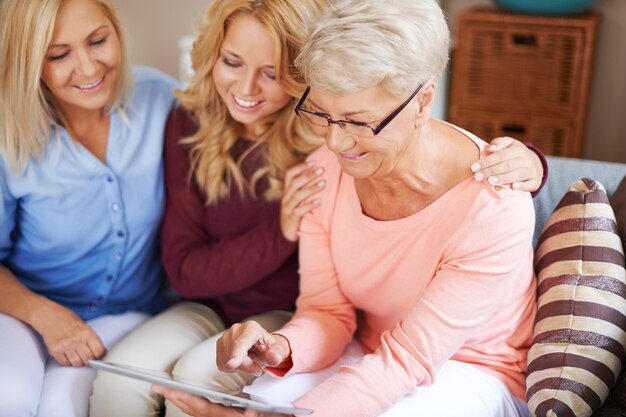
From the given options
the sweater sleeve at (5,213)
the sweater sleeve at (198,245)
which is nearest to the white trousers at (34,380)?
the sweater sleeve at (5,213)

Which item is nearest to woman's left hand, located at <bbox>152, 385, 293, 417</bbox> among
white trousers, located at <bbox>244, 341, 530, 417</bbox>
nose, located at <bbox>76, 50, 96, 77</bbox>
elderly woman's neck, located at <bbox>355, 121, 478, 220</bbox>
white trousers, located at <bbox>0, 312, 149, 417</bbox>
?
white trousers, located at <bbox>244, 341, 530, 417</bbox>

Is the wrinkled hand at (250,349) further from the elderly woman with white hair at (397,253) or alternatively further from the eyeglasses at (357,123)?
the eyeglasses at (357,123)

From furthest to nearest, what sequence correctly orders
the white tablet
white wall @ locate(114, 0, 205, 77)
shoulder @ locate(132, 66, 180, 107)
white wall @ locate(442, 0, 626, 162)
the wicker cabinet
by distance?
white wall @ locate(114, 0, 205, 77), white wall @ locate(442, 0, 626, 162), the wicker cabinet, shoulder @ locate(132, 66, 180, 107), the white tablet

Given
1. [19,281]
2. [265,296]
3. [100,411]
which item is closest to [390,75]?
[265,296]

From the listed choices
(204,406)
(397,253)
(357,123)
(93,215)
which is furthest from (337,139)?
(93,215)

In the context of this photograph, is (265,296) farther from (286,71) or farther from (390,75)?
(390,75)

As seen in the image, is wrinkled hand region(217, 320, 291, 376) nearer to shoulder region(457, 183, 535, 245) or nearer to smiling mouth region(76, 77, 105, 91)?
shoulder region(457, 183, 535, 245)

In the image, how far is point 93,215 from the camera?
181 cm

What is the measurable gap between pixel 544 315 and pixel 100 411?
0.92 m

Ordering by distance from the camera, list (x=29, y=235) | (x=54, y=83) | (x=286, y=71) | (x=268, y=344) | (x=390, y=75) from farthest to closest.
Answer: (x=29, y=235) < (x=54, y=83) < (x=286, y=71) < (x=268, y=344) < (x=390, y=75)

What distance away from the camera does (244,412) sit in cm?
135

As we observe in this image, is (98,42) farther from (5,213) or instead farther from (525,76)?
(525,76)

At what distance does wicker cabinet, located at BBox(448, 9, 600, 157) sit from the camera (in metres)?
2.98

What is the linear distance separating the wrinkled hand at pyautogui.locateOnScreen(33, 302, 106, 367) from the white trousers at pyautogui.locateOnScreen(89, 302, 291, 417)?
5 centimetres
